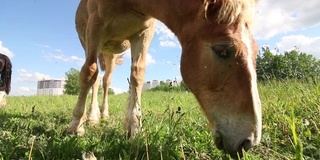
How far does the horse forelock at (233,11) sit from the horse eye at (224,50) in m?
0.21

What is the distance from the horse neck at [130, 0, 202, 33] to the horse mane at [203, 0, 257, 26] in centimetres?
22

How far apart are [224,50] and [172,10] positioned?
0.87 meters

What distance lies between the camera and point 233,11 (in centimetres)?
251

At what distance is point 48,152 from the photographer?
8.07ft

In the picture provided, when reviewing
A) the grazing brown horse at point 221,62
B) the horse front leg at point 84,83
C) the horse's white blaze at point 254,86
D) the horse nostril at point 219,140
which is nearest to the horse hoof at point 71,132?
the horse front leg at point 84,83

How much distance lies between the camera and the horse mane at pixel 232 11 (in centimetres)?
251

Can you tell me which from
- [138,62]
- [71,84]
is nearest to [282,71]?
[138,62]

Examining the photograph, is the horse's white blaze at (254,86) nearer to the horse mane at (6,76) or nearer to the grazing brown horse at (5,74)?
the grazing brown horse at (5,74)

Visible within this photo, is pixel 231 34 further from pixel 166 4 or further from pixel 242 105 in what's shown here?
pixel 166 4

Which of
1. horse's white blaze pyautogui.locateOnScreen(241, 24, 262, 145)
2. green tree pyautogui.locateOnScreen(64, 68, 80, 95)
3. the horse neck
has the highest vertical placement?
green tree pyautogui.locateOnScreen(64, 68, 80, 95)

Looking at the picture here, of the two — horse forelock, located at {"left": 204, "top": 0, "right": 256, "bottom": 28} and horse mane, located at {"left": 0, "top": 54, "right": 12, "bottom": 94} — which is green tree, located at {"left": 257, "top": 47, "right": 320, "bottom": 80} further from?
horse mane, located at {"left": 0, "top": 54, "right": 12, "bottom": 94}

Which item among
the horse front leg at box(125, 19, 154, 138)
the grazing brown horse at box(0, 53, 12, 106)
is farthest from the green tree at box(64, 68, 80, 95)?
the horse front leg at box(125, 19, 154, 138)

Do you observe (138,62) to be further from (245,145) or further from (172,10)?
(245,145)

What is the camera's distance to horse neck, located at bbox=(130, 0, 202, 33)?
2.86 metres
